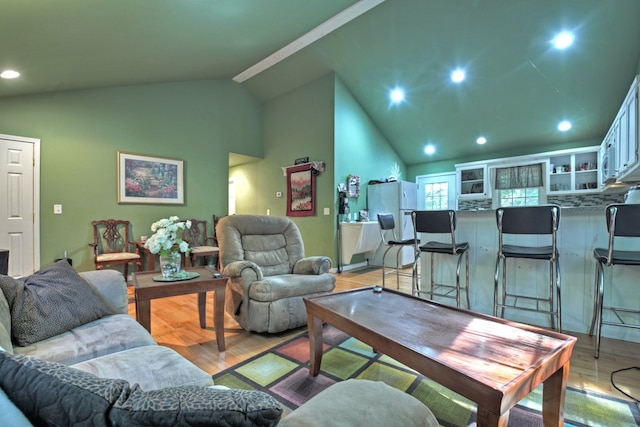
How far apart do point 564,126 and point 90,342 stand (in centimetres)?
660

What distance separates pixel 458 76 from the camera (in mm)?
4629

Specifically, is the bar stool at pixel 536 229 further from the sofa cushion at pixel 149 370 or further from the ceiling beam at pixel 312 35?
the ceiling beam at pixel 312 35

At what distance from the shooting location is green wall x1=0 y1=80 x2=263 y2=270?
152 inches

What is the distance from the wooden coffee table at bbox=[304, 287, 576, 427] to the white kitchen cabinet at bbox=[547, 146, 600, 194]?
497cm

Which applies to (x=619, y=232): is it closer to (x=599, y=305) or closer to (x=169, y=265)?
(x=599, y=305)

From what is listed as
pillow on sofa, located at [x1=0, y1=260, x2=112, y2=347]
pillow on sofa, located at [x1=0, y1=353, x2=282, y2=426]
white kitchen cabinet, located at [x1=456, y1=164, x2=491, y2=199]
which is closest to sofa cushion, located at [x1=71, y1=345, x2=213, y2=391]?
pillow on sofa, located at [x1=0, y1=260, x2=112, y2=347]

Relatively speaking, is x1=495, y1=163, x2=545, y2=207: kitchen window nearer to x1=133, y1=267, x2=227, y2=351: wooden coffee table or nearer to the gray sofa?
x1=133, y1=267, x2=227, y2=351: wooden coffee table

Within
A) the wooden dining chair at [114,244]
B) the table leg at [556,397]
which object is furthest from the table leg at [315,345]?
the wooden dining chair at [114,244]

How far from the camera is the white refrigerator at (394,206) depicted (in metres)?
5.61

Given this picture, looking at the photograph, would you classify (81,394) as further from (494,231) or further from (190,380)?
(494,231)

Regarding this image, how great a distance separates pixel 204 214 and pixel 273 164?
5.72ft

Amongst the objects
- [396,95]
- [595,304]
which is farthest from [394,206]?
[595,304]

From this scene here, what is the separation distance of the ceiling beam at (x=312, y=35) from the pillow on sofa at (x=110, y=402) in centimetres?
448

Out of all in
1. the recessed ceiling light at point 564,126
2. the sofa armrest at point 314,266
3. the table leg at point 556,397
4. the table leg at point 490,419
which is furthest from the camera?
the recessed ceiling light at point 564,126
